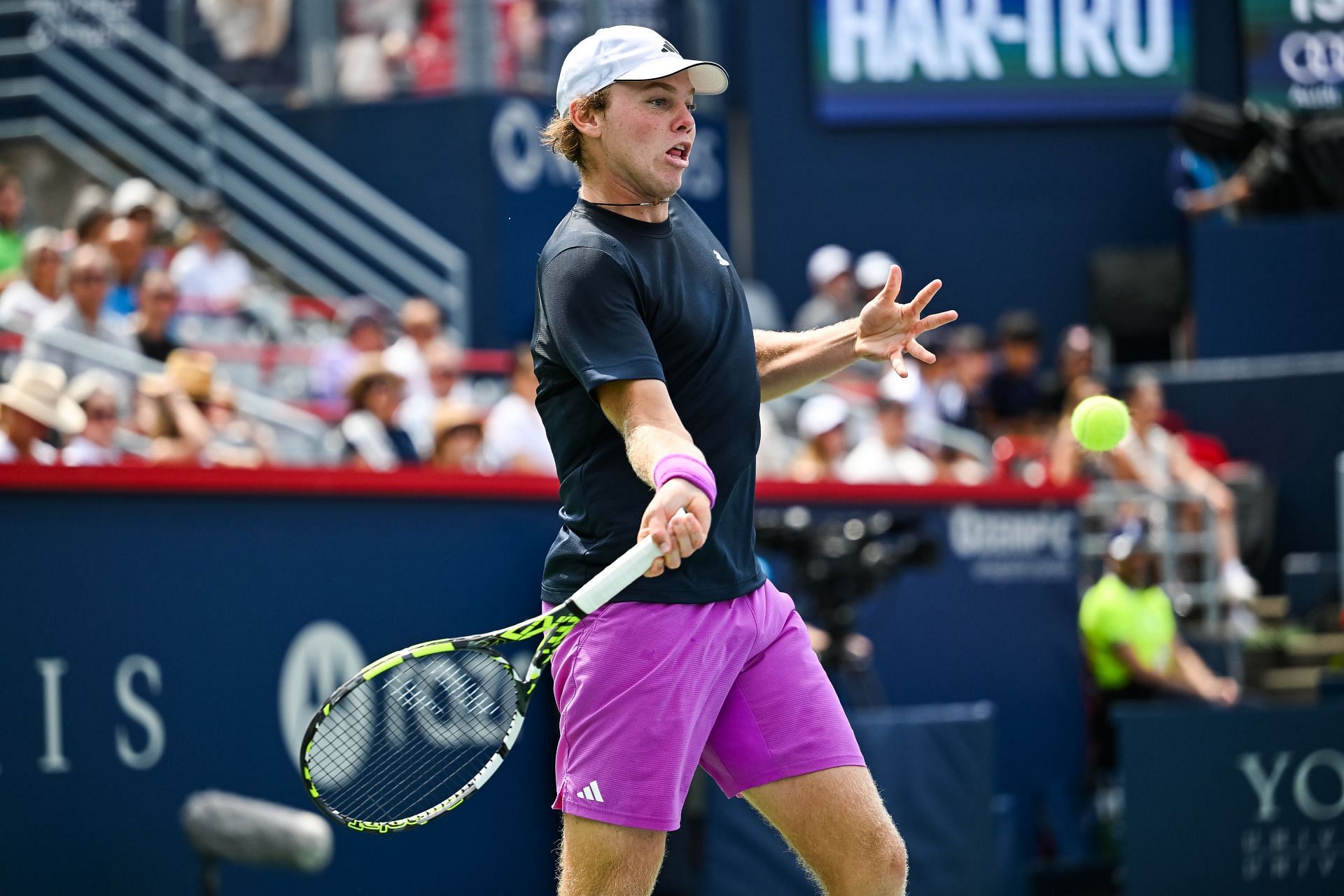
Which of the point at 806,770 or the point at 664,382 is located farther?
the point at 806,770

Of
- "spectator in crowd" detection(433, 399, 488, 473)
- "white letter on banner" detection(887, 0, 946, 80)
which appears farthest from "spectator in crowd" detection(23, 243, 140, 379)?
"white letter on banner" detection(887, 0, 946, 80)

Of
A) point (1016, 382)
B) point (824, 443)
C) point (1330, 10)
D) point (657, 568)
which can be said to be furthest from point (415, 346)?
point (1330, 10)

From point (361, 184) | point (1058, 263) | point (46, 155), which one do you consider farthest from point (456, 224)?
point (1058, 263)

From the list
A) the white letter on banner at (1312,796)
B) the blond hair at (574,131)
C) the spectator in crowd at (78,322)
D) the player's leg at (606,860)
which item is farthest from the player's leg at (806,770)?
the spectator in crowd at (78,322)

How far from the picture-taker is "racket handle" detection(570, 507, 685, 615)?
358 cm

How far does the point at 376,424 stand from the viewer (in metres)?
8.94

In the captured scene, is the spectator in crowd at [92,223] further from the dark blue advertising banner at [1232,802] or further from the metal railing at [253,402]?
the dark blue advertising banner at [1232,802]

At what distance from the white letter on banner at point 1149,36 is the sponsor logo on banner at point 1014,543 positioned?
840cm

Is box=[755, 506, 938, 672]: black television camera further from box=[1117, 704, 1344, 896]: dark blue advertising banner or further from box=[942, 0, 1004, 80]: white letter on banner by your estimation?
box=[942, 0, 1004, 80]: white letter on banner

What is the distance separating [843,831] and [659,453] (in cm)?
93

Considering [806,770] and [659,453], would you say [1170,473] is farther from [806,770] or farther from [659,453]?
[659,453]

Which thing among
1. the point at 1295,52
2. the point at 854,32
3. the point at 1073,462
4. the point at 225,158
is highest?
the point at 854,32

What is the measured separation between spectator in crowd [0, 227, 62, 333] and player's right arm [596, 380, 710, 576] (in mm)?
6496

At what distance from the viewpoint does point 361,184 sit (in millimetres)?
15172
